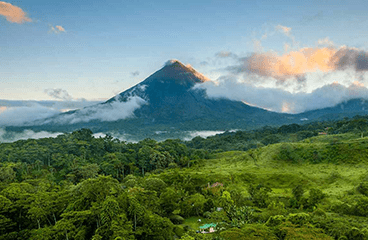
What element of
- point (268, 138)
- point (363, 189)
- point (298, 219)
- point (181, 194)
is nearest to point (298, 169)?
point (363, 189)

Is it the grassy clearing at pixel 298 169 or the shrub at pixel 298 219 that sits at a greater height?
the shrub at pixel 298 219

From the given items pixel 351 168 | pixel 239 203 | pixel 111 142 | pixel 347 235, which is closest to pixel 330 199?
pixel 239 203

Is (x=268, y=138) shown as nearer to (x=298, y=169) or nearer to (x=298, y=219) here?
(x=298, y=169)

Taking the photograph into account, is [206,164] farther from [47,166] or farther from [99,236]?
[99,236]

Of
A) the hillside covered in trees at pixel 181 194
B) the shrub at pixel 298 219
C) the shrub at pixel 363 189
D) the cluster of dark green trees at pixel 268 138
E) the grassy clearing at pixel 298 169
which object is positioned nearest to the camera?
the hillside covered in trees at pixel 181 194

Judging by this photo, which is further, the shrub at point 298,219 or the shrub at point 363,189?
the shrub at point 363,189

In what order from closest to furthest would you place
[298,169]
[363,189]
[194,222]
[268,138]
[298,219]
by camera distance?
1. [298,219]
2. [194,222]
3. [363,189]
4. [298,169]
5. [268,138]

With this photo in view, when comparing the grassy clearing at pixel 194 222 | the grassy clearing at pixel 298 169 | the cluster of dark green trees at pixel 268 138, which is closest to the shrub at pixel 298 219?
the grassy clearing at pixel 194 222

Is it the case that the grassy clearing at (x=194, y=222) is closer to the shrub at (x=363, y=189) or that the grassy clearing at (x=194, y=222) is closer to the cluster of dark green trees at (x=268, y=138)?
the shrub at (x=363, y=189)

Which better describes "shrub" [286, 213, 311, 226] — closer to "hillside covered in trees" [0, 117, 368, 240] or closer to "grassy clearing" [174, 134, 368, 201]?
"hillside covered in trees" [0, 117, 368, 240]
